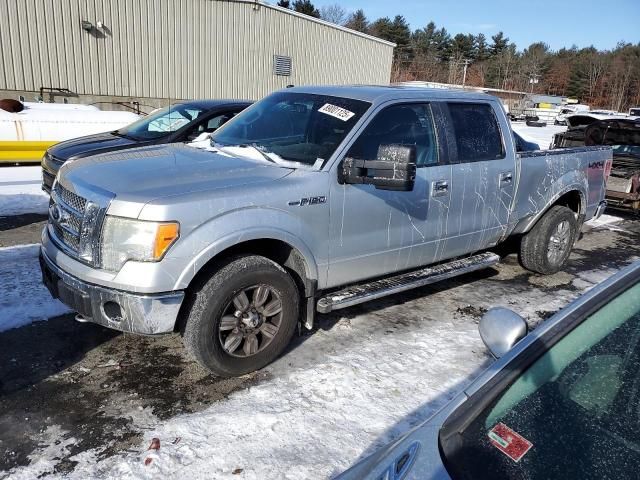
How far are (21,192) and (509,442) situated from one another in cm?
866

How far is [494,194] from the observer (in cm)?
481

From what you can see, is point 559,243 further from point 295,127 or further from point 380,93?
point 295,127

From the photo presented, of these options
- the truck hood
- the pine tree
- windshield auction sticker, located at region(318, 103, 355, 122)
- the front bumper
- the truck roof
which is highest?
the pine tree

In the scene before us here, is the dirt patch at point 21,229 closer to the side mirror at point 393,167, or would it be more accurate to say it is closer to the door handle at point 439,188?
the side mirror at point 393,167

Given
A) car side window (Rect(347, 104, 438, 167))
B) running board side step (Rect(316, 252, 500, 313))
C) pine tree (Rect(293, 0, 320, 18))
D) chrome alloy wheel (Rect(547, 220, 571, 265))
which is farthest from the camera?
pine tree (Rect(293, 0, 320, 18))

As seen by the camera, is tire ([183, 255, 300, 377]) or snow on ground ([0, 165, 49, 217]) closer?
tire ([183, 255, 300, 377])

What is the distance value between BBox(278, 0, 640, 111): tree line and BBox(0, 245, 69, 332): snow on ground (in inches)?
3147

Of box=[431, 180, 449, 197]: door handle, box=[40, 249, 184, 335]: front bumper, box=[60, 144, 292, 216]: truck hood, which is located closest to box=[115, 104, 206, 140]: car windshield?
box=[60, 144, 292, 216]: truck hood

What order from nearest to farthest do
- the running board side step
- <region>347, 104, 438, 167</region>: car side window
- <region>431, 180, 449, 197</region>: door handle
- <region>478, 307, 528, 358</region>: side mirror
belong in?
<region>478, 307, 528, 358</region>: side mirror
the running board side step
<region>347, 104, 438, 167</region>: car side window
<region>431, 180, 449, 197</region>: door handle

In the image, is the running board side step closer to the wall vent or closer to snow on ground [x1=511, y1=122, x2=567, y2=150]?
snow on ground [x1=511, y1=122, x2=567, y2=150]

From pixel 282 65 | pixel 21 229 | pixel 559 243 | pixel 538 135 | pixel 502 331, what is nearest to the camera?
pixel 502 331

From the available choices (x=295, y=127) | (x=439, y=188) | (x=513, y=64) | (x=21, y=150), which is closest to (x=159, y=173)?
(x=295, y=127)

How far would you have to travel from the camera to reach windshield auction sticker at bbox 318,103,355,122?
3.88m

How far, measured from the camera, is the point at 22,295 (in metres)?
4.41
